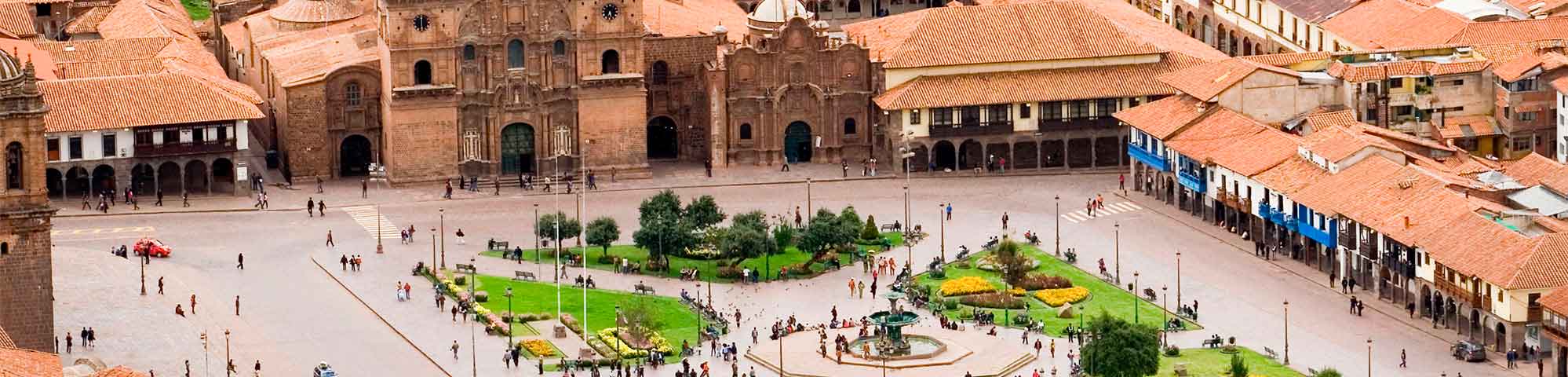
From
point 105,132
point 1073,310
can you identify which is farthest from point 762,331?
point 105,132

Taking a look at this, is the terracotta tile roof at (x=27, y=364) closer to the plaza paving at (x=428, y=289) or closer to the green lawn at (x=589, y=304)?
the plaza paving at (x=428, y=289)

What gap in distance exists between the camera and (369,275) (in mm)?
182250

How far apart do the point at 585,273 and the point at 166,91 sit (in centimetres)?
2857

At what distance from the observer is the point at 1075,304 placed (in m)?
176

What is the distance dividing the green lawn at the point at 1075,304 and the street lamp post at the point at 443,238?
71.9 ft

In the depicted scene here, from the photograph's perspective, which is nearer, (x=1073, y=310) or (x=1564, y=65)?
(x=1073, y=310)

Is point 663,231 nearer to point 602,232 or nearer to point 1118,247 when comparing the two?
point 602,232

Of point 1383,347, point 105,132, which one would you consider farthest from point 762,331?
point 105,132

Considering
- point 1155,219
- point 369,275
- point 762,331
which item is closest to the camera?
point 762,331

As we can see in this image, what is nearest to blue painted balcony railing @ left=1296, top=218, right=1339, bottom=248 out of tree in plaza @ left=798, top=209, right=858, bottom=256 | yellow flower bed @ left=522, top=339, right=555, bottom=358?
tree in plaza @ left=798, top=209, right=858, bottom=256

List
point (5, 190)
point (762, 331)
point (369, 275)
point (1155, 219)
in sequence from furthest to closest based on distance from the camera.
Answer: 1. point (1155, 219)
2. point (369, 275)
3. point (762, 331)
4. point (5, 190)

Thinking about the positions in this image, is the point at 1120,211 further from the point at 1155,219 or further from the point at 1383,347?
the point at 1383,347

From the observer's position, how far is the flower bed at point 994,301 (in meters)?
175

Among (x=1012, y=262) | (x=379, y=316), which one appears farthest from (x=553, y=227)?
(x=1012, y=262)
